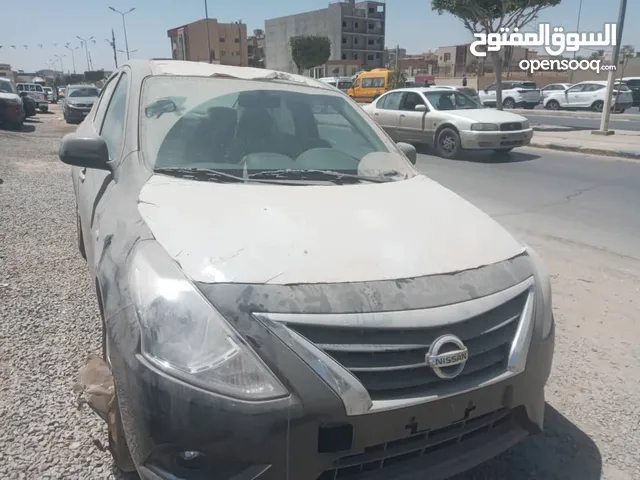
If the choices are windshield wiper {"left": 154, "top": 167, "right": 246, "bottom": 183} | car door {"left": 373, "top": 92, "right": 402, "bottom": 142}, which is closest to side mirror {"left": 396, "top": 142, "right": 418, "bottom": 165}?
windshield wiper {"left": 154, "top": 167, "right": 246, "bottom": 183}

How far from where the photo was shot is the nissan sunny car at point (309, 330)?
1.66 metres

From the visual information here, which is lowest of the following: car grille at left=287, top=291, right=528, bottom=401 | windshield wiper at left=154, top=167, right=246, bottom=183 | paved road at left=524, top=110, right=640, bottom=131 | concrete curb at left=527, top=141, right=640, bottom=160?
paved road at left=524, top=110, right=640, bottom=131

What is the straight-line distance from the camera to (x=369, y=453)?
69.9 inches

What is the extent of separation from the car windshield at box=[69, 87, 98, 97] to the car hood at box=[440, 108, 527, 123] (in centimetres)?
1643

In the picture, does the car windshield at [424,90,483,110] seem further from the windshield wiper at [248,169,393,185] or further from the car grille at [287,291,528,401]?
the car grille at [287,291,528,401]

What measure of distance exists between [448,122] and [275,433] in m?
11.7

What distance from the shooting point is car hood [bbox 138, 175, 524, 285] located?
74.8 inches

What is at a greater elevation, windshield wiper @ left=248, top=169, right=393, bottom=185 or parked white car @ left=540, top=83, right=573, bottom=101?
windshield wiper @ left=248, top=169, right=393, bottom=185

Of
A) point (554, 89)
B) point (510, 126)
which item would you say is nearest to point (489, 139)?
point (510, 126)

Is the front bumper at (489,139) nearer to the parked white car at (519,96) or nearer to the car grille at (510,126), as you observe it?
the car grille at (510,126)

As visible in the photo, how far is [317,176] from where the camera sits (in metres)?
2.88

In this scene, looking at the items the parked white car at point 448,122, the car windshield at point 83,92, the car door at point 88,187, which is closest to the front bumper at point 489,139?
the parked white car at point 448,122

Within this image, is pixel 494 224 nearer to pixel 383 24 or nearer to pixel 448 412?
pixel 448 412

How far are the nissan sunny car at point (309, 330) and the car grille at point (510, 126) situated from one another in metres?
10.0
